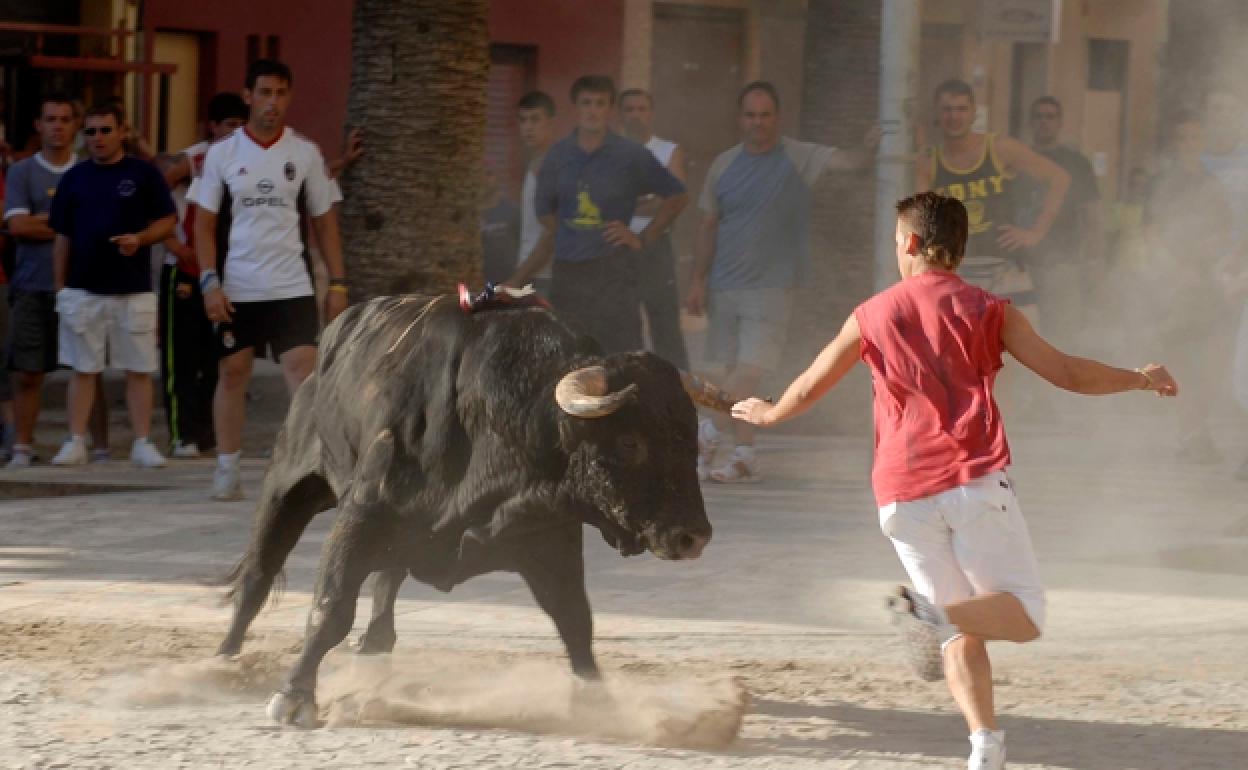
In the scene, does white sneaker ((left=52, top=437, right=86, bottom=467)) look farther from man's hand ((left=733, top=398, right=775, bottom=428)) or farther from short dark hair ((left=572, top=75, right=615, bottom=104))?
man's hand ((left=733, top=398, right=775, bottom=428))

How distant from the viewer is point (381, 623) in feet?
24.0

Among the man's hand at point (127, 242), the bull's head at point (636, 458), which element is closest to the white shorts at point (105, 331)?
the man's hand at point (127, 242)

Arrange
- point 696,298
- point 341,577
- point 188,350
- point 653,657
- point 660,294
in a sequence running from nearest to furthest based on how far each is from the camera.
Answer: point 341,577 < point 653,657 < point 660,294 < point 696,298 < point 188,350

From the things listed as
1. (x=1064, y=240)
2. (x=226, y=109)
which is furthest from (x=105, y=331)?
(x=1064, y=240)

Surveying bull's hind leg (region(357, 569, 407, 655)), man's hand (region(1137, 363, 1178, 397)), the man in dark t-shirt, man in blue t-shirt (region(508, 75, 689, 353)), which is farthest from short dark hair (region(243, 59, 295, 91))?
Result: the man in dark t-shirt

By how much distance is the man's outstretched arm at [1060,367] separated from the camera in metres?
5.75

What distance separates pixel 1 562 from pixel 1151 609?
4315mm

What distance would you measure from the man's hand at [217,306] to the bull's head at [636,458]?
14.8ft

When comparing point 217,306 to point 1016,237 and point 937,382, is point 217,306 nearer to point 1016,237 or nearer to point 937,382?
point 1016,237

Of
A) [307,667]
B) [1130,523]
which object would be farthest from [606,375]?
[1130,523]

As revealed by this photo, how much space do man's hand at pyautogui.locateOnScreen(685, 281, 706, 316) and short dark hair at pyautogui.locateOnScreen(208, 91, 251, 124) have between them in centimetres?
263

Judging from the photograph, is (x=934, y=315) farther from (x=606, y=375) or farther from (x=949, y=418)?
(x=606, y=375)

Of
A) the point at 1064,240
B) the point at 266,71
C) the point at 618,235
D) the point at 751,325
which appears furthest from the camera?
the point at 1064,240

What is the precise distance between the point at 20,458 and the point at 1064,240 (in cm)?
666
